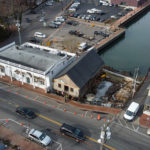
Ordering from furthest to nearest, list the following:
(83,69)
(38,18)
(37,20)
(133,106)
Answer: (38,18) < (37,20) < (83,69) < (133,106)

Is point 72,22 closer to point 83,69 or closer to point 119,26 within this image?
point 119,26

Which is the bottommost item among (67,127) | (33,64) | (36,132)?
(36,132)

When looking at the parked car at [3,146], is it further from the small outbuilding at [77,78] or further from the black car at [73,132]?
the small outbuilding at [77,78]

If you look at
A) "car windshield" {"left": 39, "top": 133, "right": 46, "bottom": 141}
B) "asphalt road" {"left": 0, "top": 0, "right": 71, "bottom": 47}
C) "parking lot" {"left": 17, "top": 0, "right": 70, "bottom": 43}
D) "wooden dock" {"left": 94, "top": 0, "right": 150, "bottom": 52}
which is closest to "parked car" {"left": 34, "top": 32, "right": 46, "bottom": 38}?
"parking lot" {"left": 17, "top": 0, "right": 70, "bottom": 43}

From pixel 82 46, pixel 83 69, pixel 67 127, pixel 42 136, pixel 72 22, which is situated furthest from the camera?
pixel 72 22

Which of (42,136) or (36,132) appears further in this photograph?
(36,132)

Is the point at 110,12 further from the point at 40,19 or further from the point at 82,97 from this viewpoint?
the point at 82,97

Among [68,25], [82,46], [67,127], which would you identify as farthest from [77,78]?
[68,25]

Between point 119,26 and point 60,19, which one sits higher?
point 60,19
